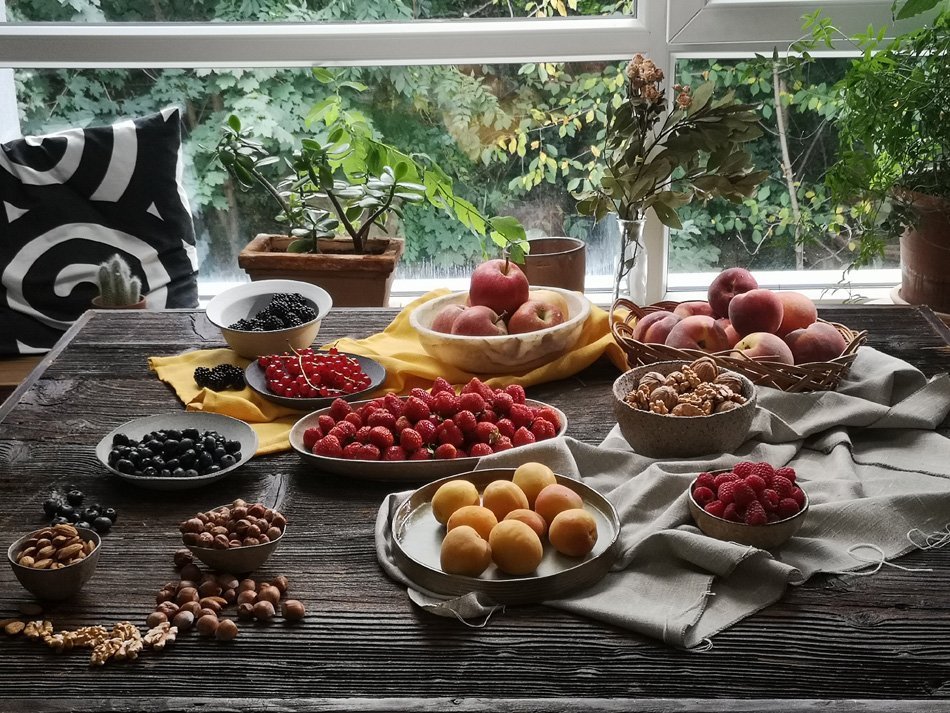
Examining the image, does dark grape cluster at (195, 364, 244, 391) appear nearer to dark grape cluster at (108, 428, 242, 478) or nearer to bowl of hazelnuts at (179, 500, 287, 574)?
dark grape cluster at (108, 428, 242, 478)

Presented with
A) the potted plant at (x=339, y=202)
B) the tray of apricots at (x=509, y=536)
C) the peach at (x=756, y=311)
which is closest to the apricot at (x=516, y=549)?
the tray of apricots at (x=509, y=536)

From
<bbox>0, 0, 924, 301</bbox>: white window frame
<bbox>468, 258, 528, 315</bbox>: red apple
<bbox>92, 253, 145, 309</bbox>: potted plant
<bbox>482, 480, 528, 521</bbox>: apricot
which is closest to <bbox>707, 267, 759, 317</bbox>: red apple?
<bbox>468, 258, 528, 315</bbox>: red apple

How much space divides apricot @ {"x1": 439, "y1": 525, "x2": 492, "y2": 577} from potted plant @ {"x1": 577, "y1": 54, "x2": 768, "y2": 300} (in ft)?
2.87

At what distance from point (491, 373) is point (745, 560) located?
→ 79cm

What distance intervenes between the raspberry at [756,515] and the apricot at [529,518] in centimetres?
25

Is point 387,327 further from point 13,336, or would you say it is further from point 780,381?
point 13,336

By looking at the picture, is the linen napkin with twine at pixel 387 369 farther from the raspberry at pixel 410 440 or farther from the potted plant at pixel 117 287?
the potted plant at pixel 117 287

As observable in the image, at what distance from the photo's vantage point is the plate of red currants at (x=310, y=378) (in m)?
1.78

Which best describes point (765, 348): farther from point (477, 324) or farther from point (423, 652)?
point (423, 652)

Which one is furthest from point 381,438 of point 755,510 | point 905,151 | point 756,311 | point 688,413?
point 905,151

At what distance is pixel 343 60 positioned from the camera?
3021 millimetres

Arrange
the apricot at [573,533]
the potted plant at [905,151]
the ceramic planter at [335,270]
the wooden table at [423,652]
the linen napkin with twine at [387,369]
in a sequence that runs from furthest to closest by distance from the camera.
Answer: the ceramic planter at [335,270] → the potted plant at [905,151] → the linen napkin with twine at [387,369] → the apricot at [573,533] → the wooden table at [423,652]

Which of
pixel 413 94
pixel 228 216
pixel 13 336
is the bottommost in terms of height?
pixel 13 336

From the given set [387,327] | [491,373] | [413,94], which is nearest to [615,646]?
Result: [491,373]
